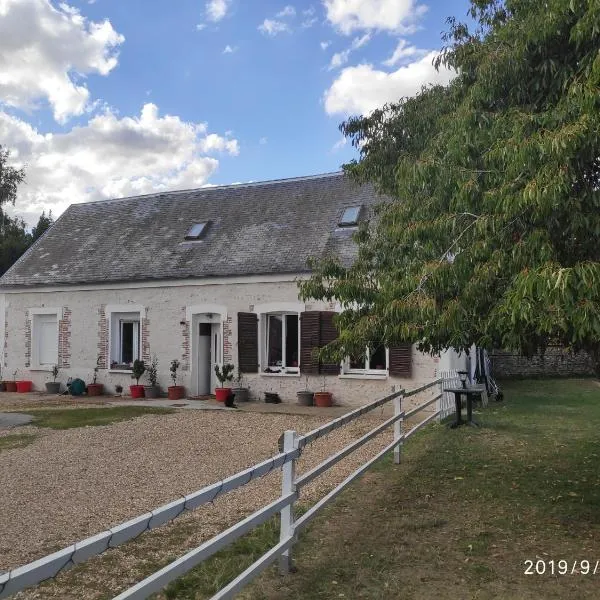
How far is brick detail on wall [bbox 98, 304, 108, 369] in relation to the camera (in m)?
16.1

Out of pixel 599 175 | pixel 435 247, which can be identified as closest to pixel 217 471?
pixel 435 247

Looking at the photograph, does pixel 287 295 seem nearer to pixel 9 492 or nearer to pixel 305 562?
pixel 9 492

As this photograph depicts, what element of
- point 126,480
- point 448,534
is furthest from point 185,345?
point 448,534

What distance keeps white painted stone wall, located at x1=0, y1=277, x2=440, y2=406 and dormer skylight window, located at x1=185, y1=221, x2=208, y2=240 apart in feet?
5.86

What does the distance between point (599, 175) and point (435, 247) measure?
1362 millimetres

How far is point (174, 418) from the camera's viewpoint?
38.0 ft

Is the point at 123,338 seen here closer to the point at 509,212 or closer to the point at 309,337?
the point at 309,337

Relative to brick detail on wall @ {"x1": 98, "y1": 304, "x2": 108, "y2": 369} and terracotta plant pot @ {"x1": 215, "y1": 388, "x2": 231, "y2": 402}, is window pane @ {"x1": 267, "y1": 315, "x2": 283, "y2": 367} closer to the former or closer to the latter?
terracotta plant pot @ {"x1": 215, "y1": 388, "x2": 231, "y2": 402}

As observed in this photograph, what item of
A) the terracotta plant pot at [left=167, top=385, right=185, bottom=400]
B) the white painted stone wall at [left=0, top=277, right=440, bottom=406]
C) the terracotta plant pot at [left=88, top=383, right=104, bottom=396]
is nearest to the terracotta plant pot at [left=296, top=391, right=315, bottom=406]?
the white painted stone wall at [left=0, top=277, right=440, bottom=406]

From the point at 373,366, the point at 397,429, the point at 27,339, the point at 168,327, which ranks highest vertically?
the point at 168,327

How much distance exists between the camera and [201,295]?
15.0 m

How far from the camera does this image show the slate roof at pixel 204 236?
48.5 feet

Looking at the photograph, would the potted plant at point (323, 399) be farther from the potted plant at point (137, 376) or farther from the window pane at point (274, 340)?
the potted plant at point (137, 376)

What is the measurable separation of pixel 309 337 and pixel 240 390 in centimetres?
218
